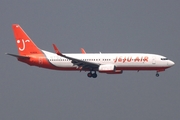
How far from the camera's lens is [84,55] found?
9706 centimetres

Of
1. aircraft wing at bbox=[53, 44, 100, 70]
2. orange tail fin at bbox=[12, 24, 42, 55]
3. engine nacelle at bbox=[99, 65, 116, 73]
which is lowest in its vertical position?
engine nacelle at bbox=[99, 65, 116, 73]

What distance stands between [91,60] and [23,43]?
14916 mm

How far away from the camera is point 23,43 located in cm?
10156

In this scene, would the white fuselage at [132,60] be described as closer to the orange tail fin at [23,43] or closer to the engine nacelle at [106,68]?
the engine nacelle at [106,68]

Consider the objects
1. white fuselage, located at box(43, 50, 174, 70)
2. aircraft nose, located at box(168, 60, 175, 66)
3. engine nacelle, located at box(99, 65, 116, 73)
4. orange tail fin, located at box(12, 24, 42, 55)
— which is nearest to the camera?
engine nacelle, located at box(99, 65, 116, 73)

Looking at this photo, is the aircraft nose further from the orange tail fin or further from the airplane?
the orange tail fin

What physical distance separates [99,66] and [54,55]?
936 centimetres

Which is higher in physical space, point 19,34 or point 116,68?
point 19,34

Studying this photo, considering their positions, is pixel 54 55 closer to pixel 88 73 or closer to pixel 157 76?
pixel 88 73

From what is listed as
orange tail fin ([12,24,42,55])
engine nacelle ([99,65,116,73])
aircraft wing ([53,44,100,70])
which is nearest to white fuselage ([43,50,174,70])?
aircraft wing ([53,44,100,70])

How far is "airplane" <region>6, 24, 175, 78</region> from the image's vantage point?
93438 millimetres

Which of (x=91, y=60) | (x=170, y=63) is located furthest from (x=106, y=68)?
(x=170, y=63)

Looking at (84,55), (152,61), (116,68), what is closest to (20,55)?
(84,55)

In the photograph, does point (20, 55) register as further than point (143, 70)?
Yes
